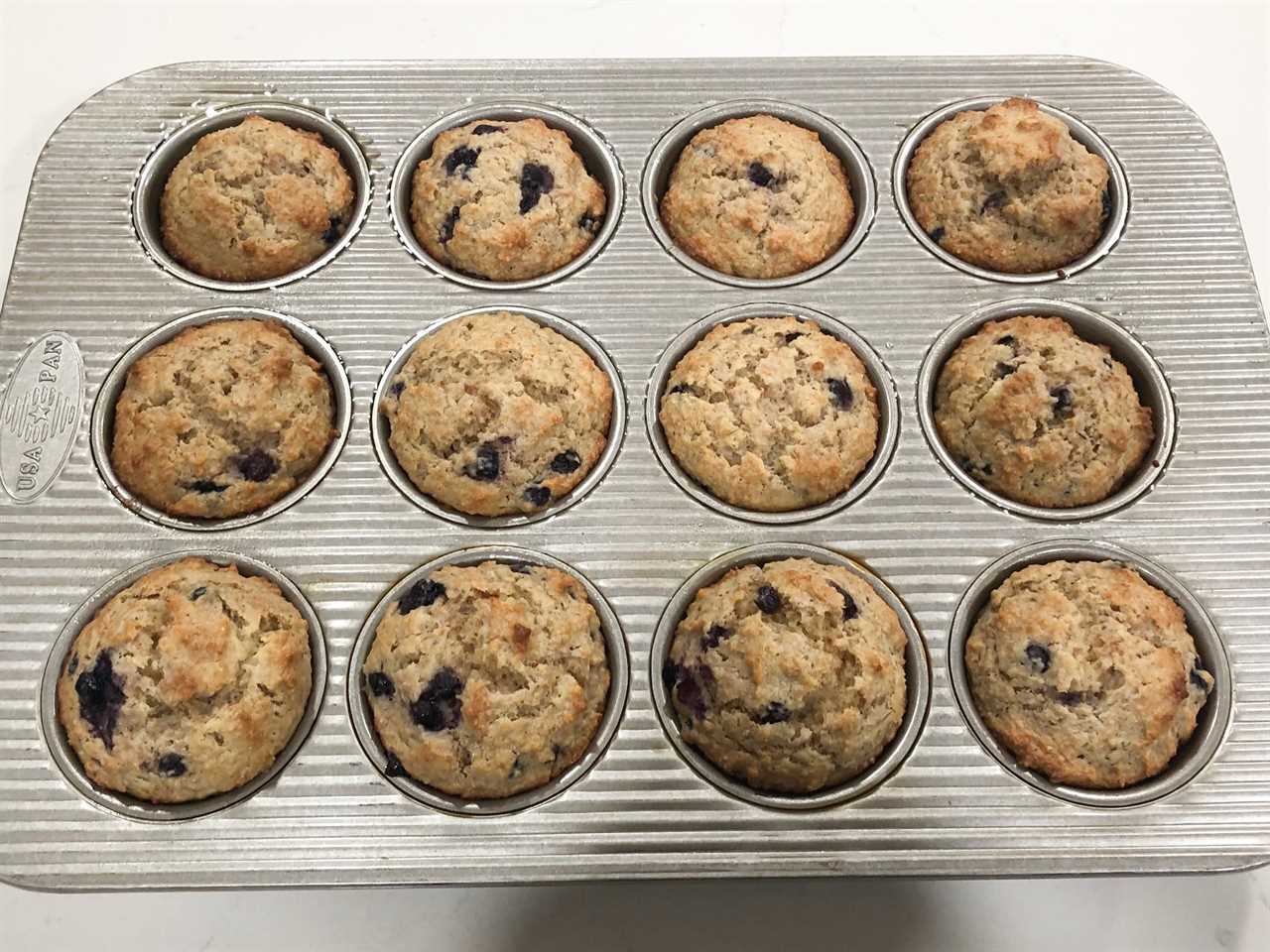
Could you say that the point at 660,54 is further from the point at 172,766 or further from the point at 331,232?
the point at 172,766

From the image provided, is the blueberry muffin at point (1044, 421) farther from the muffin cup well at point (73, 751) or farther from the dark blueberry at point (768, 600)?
the muffin cup well at point (73, 751)

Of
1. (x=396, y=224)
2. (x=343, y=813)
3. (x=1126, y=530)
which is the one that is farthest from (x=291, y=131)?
(x=1126, y=530)

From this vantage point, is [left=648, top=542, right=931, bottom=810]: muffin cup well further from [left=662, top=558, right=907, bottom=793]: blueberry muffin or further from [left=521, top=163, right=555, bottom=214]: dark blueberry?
[left=521, top=163, right=555, bottom=214]: dark blueberry

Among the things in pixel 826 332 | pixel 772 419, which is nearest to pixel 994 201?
pixel 826 332

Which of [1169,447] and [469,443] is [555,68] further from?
[1169,447]

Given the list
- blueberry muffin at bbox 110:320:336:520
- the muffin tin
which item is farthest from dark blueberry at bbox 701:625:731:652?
blueberry muffin at bbox 110:320:336:520
